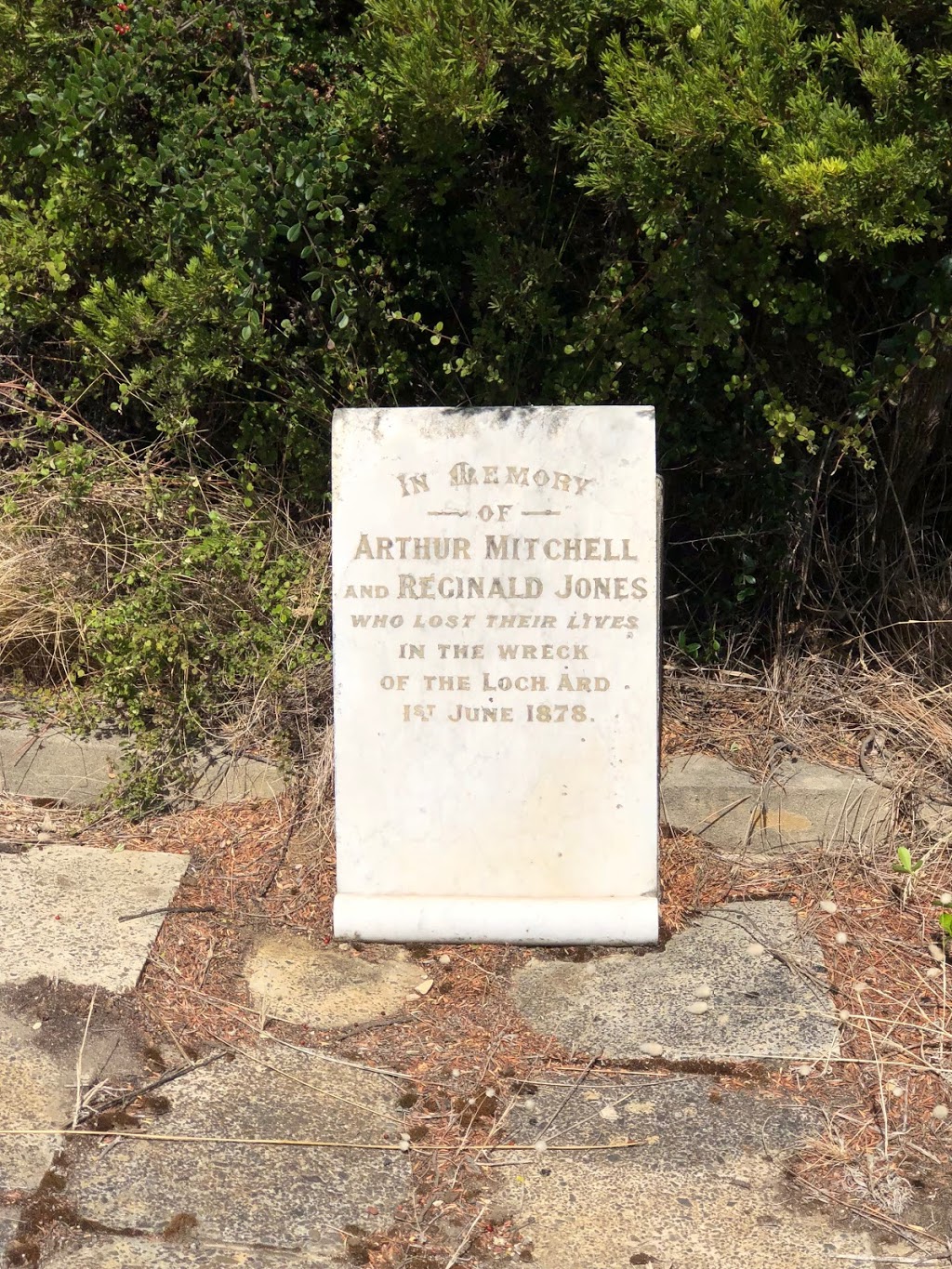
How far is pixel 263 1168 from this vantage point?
2.52 meters

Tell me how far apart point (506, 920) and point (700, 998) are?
1.75 ft

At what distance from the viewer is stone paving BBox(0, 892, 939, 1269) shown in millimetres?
2320

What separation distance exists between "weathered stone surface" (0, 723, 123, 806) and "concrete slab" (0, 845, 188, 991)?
29 centimetres

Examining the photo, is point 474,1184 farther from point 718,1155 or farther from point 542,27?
point 542,27

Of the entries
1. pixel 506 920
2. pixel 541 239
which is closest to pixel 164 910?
pixel 506 920

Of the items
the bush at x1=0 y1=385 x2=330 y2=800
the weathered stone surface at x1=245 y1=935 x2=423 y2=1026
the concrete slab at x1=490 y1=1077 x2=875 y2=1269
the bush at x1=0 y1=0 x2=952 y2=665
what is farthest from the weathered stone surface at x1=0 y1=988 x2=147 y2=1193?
the bush at x1=0 y1=0 x2=952 y2=665

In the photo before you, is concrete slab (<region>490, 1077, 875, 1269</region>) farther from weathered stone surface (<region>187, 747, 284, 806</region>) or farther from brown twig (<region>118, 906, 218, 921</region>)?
weathered stone surface (<region>187, 747, 284, 806</region>)

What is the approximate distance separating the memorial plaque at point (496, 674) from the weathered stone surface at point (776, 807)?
0.58 m

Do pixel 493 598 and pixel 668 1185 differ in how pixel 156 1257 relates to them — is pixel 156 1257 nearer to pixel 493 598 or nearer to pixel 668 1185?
pixel 668 1185

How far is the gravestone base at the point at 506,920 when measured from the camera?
130 inches

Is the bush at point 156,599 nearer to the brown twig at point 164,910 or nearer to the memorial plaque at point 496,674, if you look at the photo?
the brown twig at point 164,910

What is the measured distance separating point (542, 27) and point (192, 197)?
1077 millimetres

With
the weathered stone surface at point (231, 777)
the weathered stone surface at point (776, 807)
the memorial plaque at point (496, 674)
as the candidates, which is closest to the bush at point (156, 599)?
the weathered stone surface at point (231, 777)

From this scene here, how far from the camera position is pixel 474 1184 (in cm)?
250
